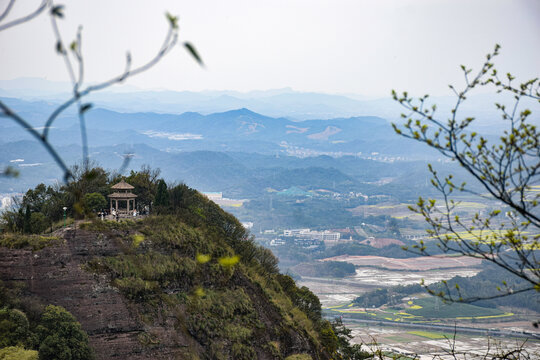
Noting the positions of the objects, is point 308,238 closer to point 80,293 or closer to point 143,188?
point 143,188

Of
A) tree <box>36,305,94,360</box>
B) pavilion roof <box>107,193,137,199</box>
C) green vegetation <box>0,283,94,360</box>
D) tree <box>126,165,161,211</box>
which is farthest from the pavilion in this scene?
tree <box>36,305,94,360</box>

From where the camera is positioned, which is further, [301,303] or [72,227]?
[301,303]

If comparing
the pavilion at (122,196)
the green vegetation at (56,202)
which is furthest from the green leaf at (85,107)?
the pavilion at (122,196)

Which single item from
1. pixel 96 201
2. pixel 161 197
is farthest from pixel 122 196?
pixel 161 197

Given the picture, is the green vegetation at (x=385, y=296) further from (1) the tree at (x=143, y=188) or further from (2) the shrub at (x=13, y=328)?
(2) the shrub at (x=13, y=328)

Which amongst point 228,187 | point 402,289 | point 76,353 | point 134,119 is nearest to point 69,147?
point 228,187

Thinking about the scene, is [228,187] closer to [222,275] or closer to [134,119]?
[134,119]

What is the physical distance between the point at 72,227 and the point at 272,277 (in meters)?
9.80

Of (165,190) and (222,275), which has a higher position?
(165,190)

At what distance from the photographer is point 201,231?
1997 cm

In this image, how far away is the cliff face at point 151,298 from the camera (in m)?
15.0

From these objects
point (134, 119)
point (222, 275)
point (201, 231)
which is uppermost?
point (134, 119)

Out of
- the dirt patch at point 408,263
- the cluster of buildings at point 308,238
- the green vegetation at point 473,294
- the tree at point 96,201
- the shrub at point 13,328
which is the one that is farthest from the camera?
the cluster of buildings at point 308,238

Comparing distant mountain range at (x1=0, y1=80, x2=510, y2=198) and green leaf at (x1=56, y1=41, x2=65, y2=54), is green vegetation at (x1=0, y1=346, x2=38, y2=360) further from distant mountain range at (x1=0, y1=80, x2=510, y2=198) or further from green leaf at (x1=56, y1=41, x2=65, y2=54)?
distant mountain range at (x1=0, y1=80, x2=510, y2=198)
